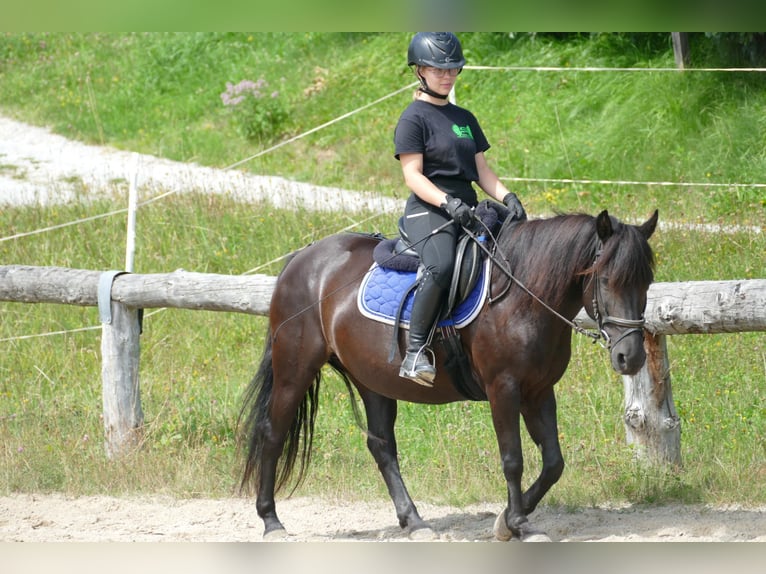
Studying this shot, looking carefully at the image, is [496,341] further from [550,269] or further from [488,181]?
[488,181]

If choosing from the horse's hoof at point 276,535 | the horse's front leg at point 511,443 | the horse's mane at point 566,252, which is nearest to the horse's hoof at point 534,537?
the horse's front leg at point 511,443

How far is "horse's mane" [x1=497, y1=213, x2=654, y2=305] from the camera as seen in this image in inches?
163

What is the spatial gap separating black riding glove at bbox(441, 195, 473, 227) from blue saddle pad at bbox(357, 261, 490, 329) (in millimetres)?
316

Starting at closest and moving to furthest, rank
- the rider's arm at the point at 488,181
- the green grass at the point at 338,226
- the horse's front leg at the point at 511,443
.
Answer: the horse's front leg at the point at 511,443 < the rider's arm at the point at 488,181 < the green grass at the point at 338,226

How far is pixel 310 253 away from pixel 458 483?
1816 millimetres

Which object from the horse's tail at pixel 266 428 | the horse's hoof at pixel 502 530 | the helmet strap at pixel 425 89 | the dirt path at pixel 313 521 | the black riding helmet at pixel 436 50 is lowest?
the dirt path at pixel 313 521

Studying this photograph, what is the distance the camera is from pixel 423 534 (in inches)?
199

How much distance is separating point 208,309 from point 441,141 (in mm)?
2733

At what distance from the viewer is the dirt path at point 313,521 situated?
5020 millimetres

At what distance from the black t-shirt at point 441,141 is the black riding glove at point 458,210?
262 millimetres

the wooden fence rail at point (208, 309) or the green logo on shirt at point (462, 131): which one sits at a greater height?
the green logo on shirt at point (462, 131)

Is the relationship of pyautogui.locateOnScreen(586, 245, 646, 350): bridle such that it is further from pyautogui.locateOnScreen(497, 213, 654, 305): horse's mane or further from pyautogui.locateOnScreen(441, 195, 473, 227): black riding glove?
pyautogui.locateOnScreen(441, 195, 473, 227): black riding glove

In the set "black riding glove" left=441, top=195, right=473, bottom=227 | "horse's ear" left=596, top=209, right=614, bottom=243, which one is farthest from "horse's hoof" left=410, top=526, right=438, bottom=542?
"horse's ear" left=596, top=209, right=614, bottom=243

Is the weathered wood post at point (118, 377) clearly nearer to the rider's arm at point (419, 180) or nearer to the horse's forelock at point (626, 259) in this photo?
the rider's arm at point (419, 180)
